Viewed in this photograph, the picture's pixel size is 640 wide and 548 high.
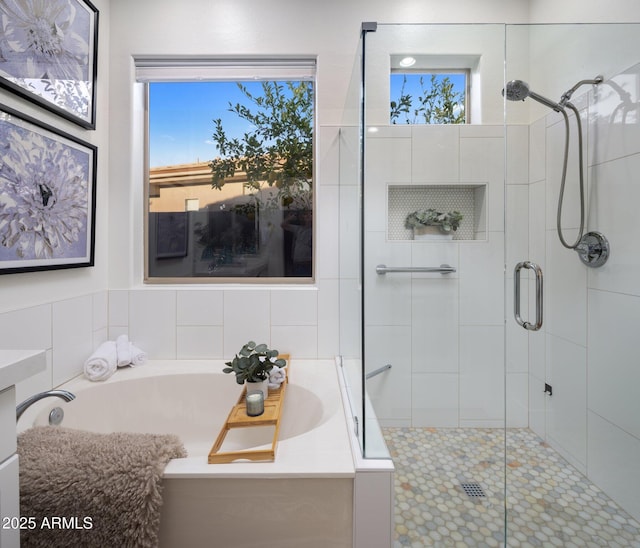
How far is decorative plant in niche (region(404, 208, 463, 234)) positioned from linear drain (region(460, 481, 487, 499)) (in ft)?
3.78

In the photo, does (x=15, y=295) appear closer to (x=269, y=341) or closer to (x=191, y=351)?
(x=191, y=351)

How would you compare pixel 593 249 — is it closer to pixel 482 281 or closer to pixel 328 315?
pixel 482 281

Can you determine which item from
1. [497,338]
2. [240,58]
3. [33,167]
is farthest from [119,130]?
[497,338]

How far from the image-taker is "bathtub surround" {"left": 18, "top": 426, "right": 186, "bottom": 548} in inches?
36.9

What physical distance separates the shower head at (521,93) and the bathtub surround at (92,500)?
209cm

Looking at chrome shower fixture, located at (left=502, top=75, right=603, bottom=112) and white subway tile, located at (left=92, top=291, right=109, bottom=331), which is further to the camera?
white subway tile, located at (left=92, top=291, right=109, bottom=331)

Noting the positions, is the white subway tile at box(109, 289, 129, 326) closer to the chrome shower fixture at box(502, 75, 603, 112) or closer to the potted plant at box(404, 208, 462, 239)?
the potted plant at box(404, 208, 462, 239)

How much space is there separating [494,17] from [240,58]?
147 cm

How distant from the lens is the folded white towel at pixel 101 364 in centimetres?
163

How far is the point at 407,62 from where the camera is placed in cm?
164

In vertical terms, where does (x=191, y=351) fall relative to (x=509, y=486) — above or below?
above

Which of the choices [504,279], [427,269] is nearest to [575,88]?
[504,279]

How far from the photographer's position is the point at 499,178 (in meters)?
1.69

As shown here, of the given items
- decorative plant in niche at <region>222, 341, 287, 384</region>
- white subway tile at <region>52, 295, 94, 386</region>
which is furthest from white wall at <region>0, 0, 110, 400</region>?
Answer: decorative plant in niche at <region>222, 341, 287, 384</region>
